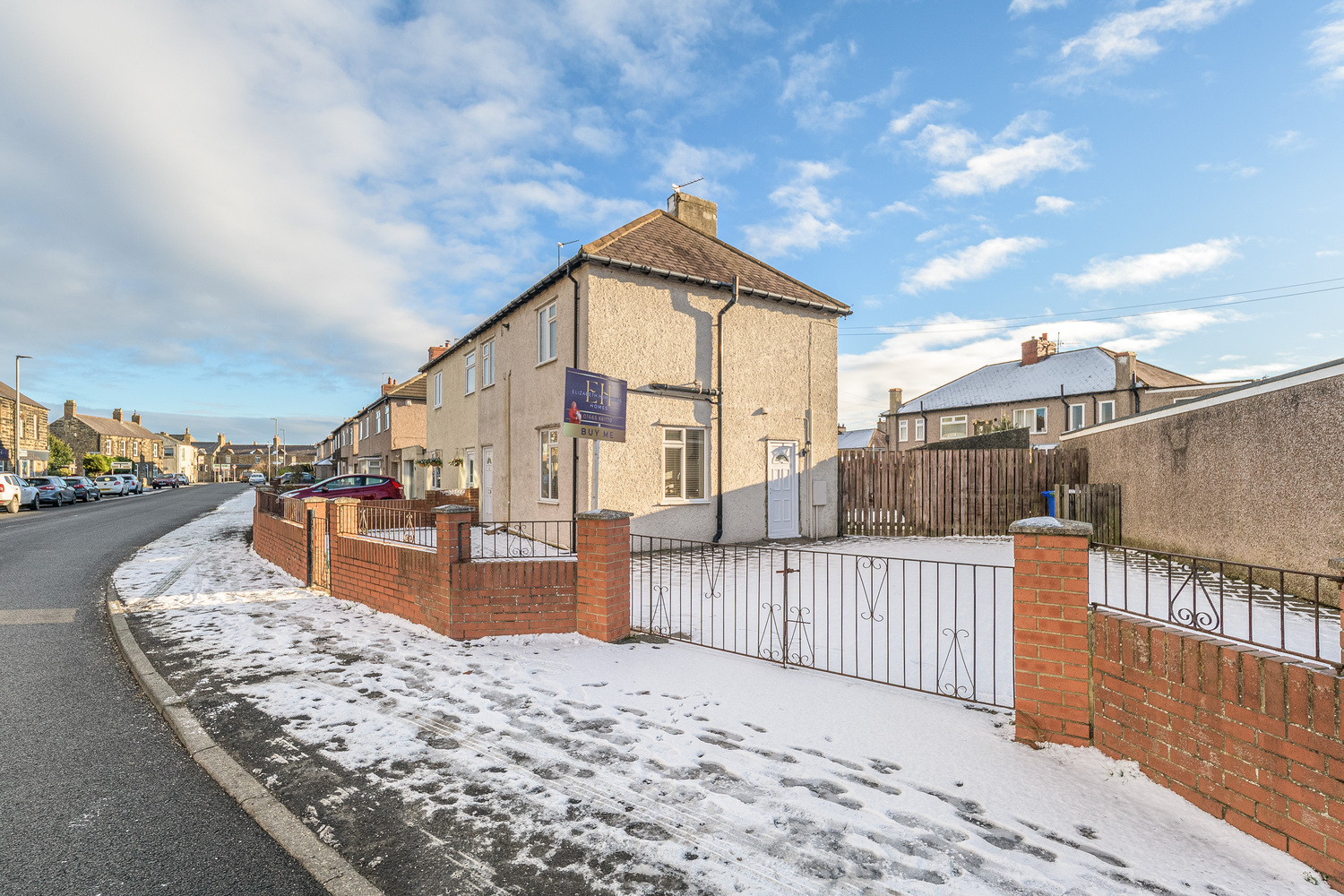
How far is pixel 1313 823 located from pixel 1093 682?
1107 millimetres

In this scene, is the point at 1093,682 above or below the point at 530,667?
above

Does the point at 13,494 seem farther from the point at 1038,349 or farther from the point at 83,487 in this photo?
the point at 1038,349

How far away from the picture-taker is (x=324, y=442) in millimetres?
66750

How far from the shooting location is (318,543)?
9172 mm

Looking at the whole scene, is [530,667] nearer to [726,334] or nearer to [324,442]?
[726,334]

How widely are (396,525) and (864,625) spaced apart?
6163 millimetres

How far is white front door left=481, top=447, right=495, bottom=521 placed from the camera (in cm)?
1609

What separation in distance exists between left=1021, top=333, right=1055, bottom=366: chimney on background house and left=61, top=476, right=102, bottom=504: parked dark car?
5380 cm

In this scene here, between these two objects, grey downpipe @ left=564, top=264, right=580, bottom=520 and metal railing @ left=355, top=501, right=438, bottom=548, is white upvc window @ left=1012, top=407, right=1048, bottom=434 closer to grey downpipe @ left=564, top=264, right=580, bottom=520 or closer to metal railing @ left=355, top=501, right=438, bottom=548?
grey downpipe @ left=564, top=264, right=580, bottom=520

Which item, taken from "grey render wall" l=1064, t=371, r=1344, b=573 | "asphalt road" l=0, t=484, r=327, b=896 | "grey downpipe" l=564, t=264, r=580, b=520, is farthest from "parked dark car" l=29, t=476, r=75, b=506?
"grey render wall" l=1064, t=371, r=1344, b=573

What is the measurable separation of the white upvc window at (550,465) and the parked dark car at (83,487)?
34896 millimetres

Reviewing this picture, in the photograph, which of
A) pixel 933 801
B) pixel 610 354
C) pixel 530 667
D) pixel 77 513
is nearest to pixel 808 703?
pixel 933 801

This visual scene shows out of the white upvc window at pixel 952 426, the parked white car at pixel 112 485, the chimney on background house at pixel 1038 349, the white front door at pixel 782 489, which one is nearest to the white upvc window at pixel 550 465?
the white front door at pixel 782 489

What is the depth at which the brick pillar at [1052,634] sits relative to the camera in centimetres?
371
